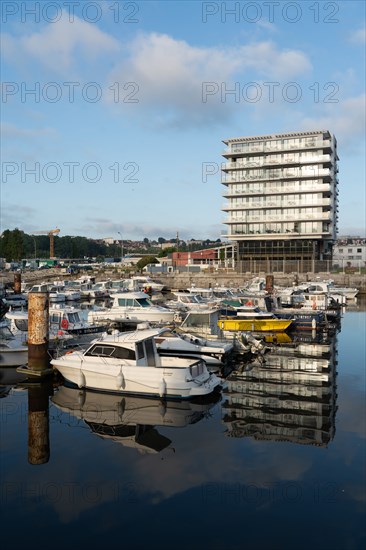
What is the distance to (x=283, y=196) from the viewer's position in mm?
98562

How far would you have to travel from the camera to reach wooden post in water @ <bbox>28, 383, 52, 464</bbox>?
47.3 ft

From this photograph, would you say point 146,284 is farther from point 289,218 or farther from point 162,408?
point 162,408

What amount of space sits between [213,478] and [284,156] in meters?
91.2

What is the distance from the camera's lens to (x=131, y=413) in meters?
18.0

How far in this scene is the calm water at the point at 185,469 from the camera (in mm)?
10430

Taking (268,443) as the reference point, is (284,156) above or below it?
above

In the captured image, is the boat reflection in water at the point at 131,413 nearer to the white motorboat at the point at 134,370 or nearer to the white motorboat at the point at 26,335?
the white motorboat at the point at 134,370

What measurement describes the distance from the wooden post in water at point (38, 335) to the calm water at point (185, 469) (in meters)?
1.45

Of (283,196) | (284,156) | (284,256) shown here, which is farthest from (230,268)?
(284,156)

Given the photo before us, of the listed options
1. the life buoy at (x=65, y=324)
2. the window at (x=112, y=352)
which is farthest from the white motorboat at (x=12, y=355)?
the life buoy at (x=65, y=324)

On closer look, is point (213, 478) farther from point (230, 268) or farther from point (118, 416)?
point (230, 268)

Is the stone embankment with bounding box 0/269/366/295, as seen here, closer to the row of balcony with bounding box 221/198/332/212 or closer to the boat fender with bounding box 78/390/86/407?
the row of balcony with bounding box 221/198/332/212

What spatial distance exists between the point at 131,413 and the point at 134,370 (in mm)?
2112

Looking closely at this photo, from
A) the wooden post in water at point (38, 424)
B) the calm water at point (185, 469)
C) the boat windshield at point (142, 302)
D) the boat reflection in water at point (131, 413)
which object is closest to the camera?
the calm water at point (185, 469)
